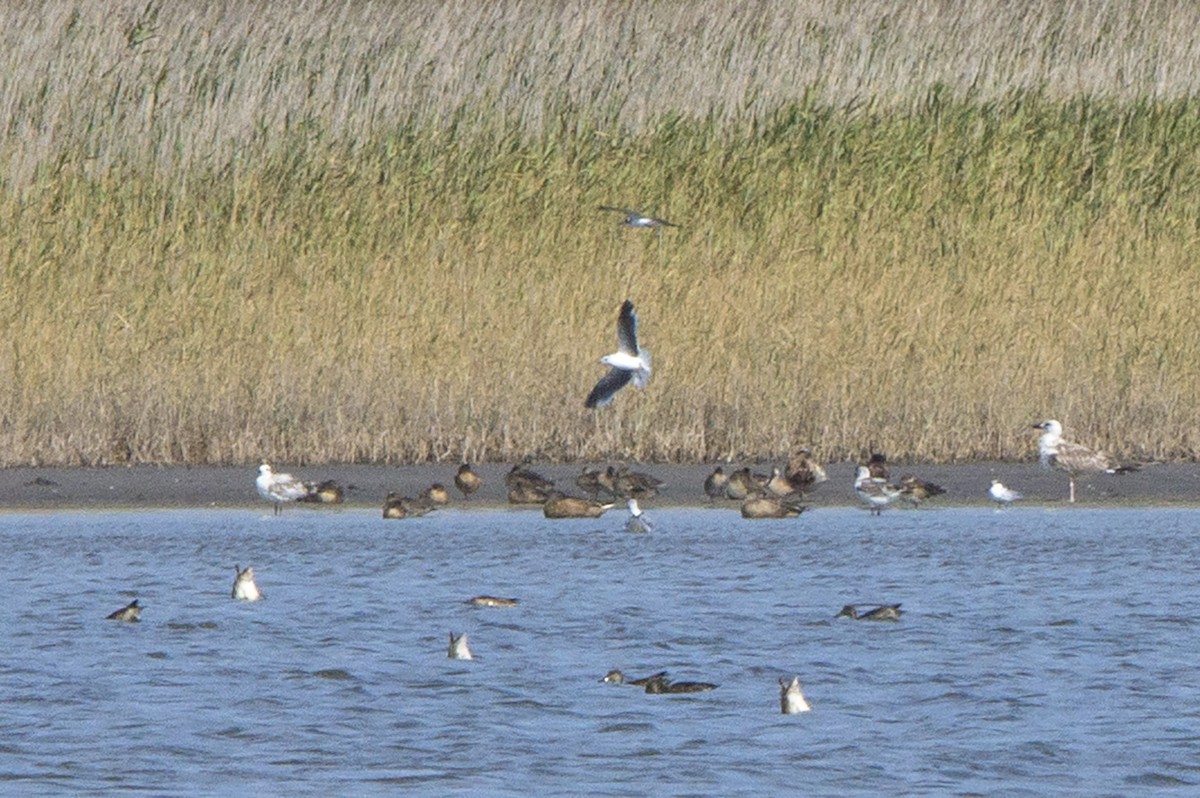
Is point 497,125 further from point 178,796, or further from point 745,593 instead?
point 178,796

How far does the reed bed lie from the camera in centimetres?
1262

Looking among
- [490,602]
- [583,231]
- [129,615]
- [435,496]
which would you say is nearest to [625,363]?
[435,496]

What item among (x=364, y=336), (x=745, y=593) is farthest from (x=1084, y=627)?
(x=364, y=336)

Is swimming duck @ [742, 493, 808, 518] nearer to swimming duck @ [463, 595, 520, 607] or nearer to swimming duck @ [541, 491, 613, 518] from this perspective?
swimming duck @ [541, 491, 613, 518]

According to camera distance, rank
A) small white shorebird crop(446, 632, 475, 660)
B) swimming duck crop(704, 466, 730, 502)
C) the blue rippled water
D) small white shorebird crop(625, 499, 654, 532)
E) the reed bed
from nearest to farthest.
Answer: the blue rippled water
small white shorebird crop(446, 632, 475, 660)
small white shorebird crop(625, 499, 654, 532)
swimming duck crop(704, 466, 730, 502)
the reed bed

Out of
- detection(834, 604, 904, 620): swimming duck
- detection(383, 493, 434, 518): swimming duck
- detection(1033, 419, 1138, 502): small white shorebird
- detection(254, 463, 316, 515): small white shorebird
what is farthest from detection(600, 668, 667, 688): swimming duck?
Answer: detection(1033, 419, 1138, 502): small white shorebird

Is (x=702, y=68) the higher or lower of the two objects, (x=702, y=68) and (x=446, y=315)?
the higher

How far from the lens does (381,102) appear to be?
1588 centimetres

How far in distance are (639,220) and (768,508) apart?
2382 mm

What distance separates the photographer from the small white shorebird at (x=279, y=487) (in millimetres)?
11555

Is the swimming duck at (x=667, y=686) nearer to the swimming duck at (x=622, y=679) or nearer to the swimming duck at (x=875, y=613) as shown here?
the swimming duck at (x=622, y=679)

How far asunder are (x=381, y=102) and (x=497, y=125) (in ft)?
3.02

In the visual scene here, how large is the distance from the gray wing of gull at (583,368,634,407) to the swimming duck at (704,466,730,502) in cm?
111

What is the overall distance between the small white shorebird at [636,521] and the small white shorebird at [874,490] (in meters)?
1.08
